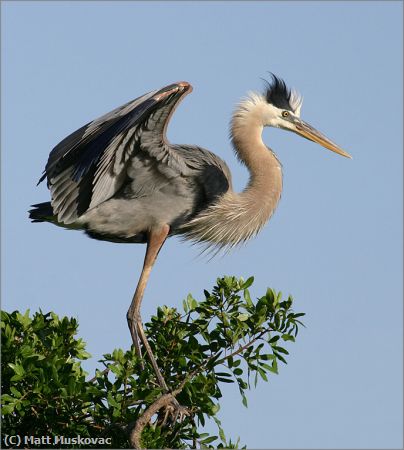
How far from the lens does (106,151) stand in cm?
629

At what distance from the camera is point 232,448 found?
5.22 metres

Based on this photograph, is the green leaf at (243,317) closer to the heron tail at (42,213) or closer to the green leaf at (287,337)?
the green leaf at (287,337)

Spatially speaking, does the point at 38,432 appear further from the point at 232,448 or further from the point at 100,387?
the point at 232,448

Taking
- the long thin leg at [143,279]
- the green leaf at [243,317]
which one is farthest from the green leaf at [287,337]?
the long thin leg at [143,279]

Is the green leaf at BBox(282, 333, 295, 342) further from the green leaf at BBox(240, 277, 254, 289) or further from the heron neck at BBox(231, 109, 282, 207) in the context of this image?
the heron neck at BBox(231, 109, 282, 207)

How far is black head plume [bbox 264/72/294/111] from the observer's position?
8094 millimetres

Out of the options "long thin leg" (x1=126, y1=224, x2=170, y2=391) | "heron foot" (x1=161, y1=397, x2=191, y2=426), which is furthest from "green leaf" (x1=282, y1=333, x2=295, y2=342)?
"long thin leg" (x1=126, y1=224, x2=170, y2=391)

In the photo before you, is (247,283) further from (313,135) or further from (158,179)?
(313,135)

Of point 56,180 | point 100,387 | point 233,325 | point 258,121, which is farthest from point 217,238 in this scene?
point 100,387

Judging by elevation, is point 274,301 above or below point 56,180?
below

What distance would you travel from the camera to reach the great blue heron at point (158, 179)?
6266mm

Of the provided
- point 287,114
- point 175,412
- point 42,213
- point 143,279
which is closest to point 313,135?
point 287,114

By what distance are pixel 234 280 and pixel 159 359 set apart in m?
0.79

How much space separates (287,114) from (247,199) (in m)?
1.04
